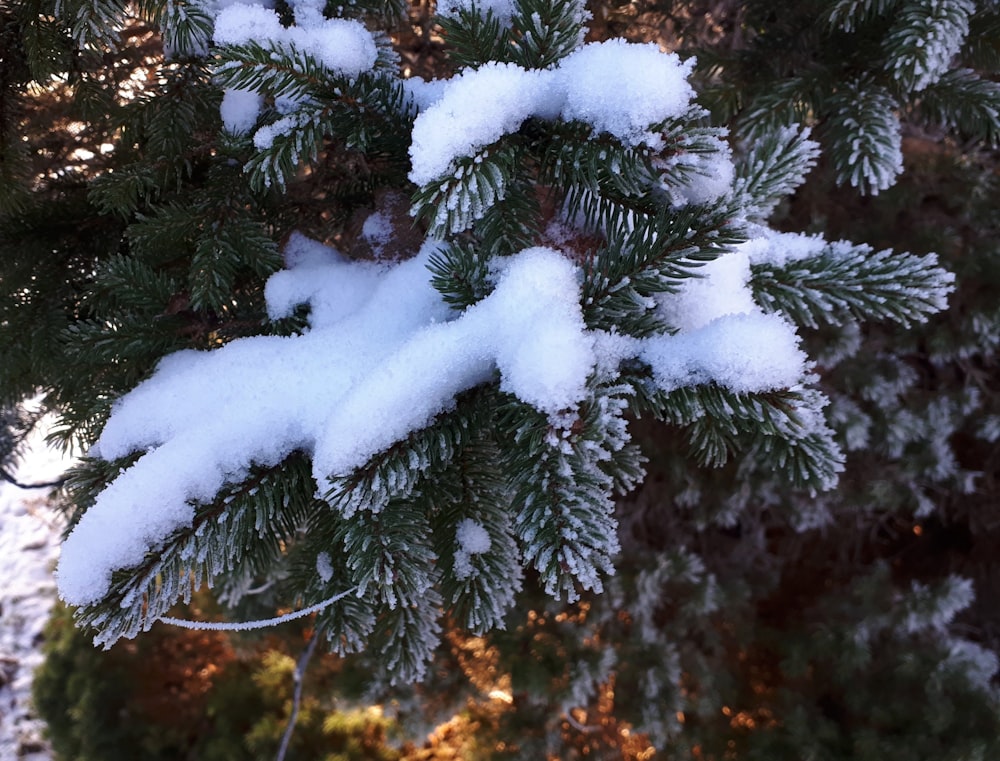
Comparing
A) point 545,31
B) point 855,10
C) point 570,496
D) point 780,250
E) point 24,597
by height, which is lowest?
point 570,496

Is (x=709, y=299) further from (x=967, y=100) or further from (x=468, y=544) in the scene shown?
(x=967, y=100)

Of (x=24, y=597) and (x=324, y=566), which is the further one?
(x=24, y=597)

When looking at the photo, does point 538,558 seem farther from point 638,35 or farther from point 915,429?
point 915,429

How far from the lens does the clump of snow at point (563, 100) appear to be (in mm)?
518

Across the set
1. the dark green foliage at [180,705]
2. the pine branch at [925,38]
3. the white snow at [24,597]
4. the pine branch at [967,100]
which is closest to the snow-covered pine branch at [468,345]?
the pine branch at [925,38]

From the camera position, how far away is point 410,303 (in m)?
0.69

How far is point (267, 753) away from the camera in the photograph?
2340mm

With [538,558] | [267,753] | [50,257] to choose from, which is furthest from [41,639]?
[538,558]

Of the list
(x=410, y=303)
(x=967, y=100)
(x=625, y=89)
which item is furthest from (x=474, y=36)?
(x=967, y=100)

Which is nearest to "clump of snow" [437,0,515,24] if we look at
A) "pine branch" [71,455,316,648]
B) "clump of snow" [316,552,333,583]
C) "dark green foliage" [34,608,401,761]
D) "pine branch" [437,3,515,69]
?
"pine branch" [437,3,515,69]

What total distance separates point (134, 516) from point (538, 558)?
0.36m

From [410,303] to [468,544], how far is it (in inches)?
10.5

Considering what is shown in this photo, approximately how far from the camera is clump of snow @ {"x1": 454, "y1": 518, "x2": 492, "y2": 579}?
24.9 inches

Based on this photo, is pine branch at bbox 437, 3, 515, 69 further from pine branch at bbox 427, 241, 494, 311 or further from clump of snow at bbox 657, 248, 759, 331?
clump of snow at bbox 657, 248, 759, 331
